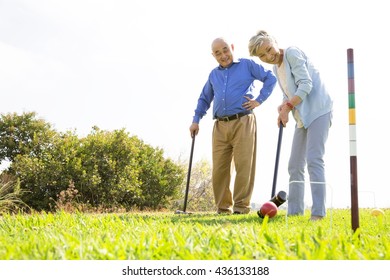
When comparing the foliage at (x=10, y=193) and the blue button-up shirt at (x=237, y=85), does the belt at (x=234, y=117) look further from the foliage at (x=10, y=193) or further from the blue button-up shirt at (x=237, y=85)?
the foliage at (x=10, y=193)

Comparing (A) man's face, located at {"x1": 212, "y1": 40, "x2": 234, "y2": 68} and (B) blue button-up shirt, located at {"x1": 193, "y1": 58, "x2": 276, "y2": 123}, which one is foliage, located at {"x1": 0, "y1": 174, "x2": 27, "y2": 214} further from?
(A) man's face, located at {"x1": 212, "y1": 40, "x2": 234, "y2": 68}

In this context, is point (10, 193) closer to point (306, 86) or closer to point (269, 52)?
point (269, 52)

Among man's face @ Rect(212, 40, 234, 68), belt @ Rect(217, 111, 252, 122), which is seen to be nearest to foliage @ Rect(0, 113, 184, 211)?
belt @ Rect(217, 111, 252, 122)

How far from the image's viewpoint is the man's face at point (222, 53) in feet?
19.4

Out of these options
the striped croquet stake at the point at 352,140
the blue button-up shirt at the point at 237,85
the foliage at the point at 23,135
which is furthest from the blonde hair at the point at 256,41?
the foliage at the point at 23,135

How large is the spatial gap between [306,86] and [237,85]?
149 centimetres

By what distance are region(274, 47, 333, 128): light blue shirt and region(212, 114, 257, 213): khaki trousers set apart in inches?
46.1

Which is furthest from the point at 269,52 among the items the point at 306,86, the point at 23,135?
the point at 23,135

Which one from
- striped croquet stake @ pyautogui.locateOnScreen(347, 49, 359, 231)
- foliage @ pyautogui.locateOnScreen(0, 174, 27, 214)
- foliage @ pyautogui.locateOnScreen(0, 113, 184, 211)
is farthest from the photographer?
foliage @ pyautogui.locateOnScreen(0, 113, 184, 211)

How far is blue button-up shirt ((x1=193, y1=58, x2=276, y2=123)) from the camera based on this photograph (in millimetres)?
5992

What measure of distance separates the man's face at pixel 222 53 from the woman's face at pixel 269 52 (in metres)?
1.15

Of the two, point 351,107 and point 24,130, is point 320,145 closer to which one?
point 351,107
